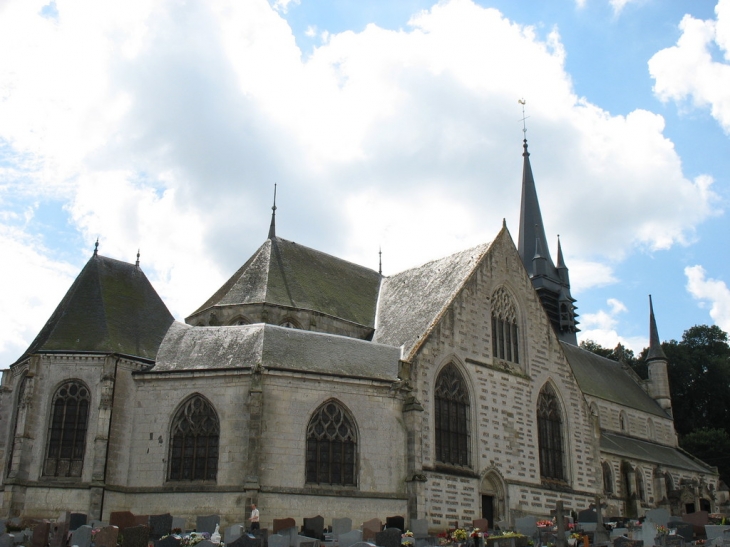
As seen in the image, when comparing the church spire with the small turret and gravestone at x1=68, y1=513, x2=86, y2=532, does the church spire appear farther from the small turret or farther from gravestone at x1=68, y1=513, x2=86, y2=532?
gravestone at x1=68, y1=513, x2=86, y2=532

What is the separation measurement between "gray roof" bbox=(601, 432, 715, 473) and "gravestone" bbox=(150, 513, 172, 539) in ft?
87.3

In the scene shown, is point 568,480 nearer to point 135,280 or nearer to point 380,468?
point 380,468

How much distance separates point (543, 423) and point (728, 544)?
560 inches

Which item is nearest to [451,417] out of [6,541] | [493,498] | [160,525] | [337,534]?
[493,498]

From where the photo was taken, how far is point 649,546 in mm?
17562

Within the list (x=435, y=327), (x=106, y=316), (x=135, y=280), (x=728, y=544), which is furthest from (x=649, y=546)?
(x=135, y=280)

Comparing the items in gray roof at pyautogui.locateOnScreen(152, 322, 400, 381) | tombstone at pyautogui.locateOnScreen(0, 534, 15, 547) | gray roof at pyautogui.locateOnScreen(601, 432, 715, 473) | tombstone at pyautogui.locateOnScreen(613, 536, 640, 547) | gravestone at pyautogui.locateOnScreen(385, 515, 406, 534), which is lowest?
tombstone at pyautogui.locateOnScreen(0, 534, 15, 547)

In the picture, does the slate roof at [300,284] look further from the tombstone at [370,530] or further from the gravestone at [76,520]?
the tombstone at [370,530]

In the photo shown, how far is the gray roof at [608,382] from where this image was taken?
4647 cm

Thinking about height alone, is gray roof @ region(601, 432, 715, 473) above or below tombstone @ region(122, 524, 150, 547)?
above

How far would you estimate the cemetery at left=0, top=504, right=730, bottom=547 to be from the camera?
1719 centimetres

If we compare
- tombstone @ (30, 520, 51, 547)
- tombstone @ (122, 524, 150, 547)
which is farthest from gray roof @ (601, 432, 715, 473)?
tombstone @ (30, 520, 51, 547)

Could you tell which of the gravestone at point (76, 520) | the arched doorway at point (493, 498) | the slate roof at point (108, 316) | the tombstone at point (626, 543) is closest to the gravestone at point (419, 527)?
the arched doorway at point (493, 498)

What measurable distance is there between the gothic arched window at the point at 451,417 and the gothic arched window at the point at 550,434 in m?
4.41
